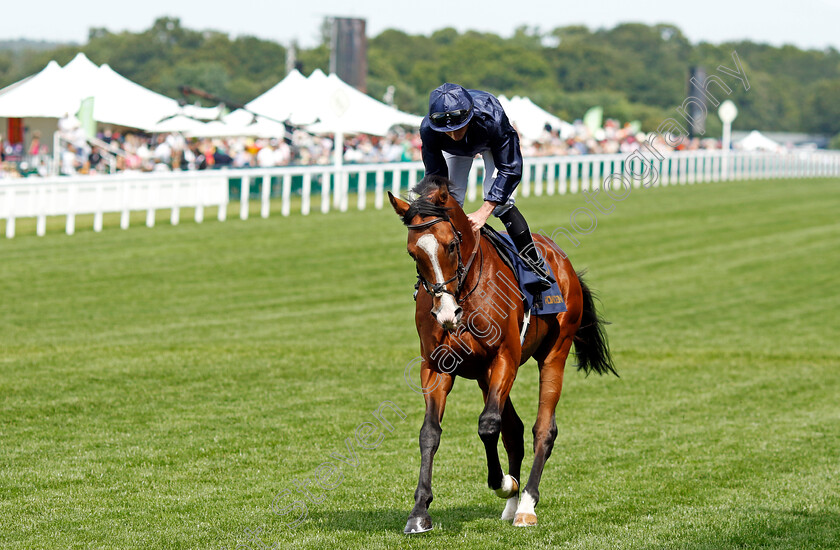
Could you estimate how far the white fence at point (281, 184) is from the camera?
19.1 meters

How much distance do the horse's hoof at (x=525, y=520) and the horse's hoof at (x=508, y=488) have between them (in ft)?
0.73

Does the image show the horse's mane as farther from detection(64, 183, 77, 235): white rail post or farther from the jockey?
detection(64, 183, 77, 235): white rail post

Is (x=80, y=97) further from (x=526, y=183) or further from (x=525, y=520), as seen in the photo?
(x=525, y=520)

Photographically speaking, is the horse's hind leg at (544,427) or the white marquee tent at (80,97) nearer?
the horse's hind leg at (544,427)

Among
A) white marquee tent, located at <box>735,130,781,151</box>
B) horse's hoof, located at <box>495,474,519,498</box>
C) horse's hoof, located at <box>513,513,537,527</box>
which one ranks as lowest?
horse's hoof, located at <box>513,513,537,527</box>

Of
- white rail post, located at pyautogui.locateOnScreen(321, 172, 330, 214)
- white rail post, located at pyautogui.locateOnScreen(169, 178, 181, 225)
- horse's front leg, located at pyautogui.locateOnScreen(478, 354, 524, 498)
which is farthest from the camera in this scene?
white rail post, located at pyautogui.locateOnScreen(321, 172, 330, 214)

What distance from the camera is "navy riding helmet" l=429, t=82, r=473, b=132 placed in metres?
5.69

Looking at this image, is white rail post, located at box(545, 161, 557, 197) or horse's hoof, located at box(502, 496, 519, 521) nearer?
horse's hoof, located at box(502, 496, 519, 521)

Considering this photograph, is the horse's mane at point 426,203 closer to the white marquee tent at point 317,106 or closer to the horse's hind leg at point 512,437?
the horse's hind leg at point 512,437

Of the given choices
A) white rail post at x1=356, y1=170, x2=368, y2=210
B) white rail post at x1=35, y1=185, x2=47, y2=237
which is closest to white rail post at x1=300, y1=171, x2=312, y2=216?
white rail post at x1=356, y1=170, x2=368, y2=210

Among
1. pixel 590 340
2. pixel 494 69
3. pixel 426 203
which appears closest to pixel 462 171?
pixel 426 203

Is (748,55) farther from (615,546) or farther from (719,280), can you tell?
(615,546)

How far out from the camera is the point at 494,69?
102 m

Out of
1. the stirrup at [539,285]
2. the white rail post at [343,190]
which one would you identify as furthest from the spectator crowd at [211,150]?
the stirrup at [539,285]
